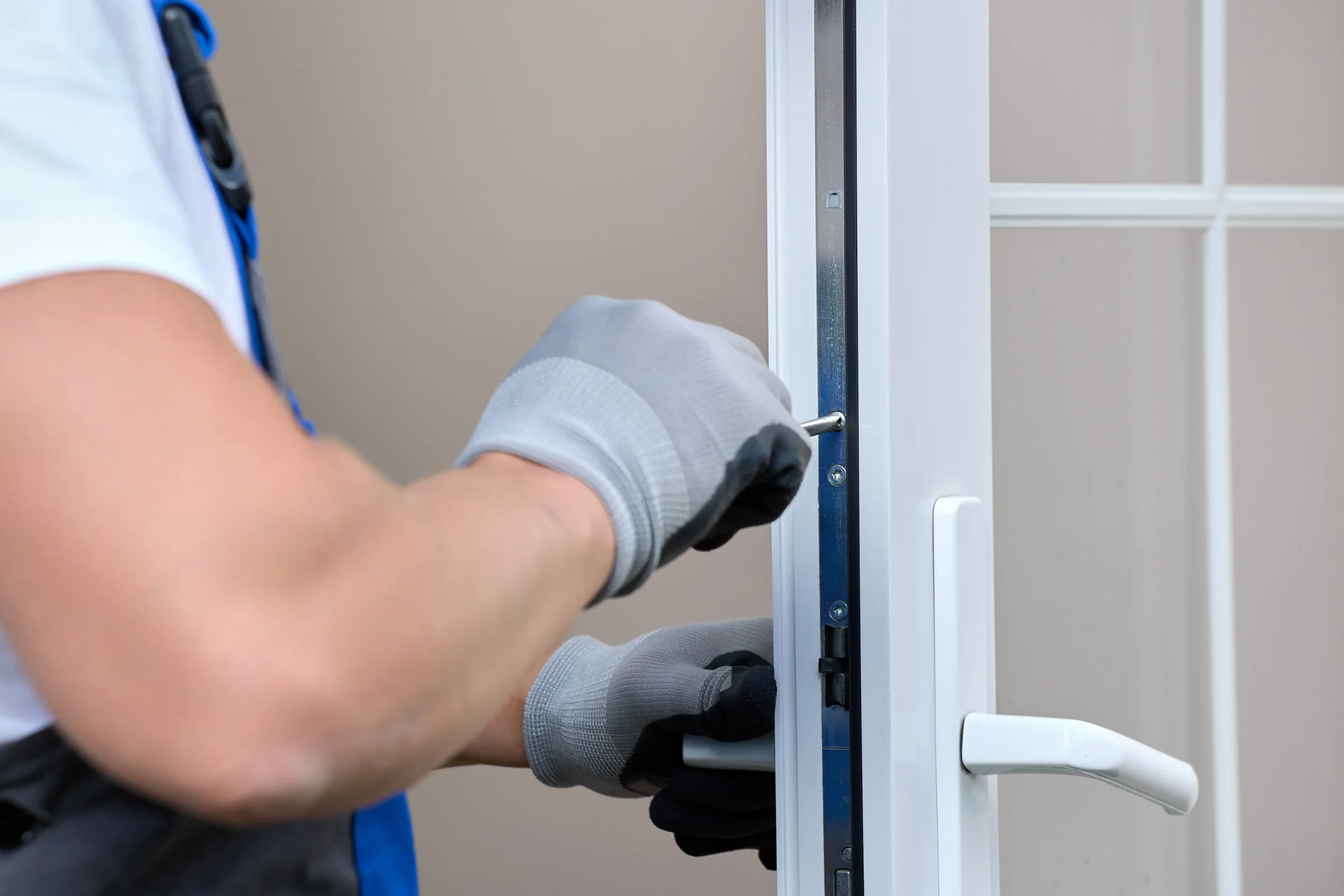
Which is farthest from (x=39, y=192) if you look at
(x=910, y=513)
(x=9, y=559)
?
(x=910, y=513)

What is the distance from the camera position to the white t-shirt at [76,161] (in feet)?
0.85

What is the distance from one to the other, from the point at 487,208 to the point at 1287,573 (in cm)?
124

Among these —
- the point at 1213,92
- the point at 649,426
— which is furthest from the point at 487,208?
the point at 649,426

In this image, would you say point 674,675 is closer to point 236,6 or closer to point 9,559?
point 9,559

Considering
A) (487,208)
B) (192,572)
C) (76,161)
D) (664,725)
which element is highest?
(487,208)

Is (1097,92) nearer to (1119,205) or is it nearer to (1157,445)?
(1119,205)

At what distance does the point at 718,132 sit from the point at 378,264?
56cm

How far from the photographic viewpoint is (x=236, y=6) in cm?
155

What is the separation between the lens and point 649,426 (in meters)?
0.41

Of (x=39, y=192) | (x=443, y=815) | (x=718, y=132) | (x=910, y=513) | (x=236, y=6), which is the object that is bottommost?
(x=443, y=815)

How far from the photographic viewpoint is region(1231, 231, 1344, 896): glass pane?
62 centimetres

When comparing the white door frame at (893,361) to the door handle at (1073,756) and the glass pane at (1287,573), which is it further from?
the glass pane at (1287,573)

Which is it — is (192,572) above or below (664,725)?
above

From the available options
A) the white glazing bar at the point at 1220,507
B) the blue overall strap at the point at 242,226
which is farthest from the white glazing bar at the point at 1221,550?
the blue overall strap at the point at 242,226
